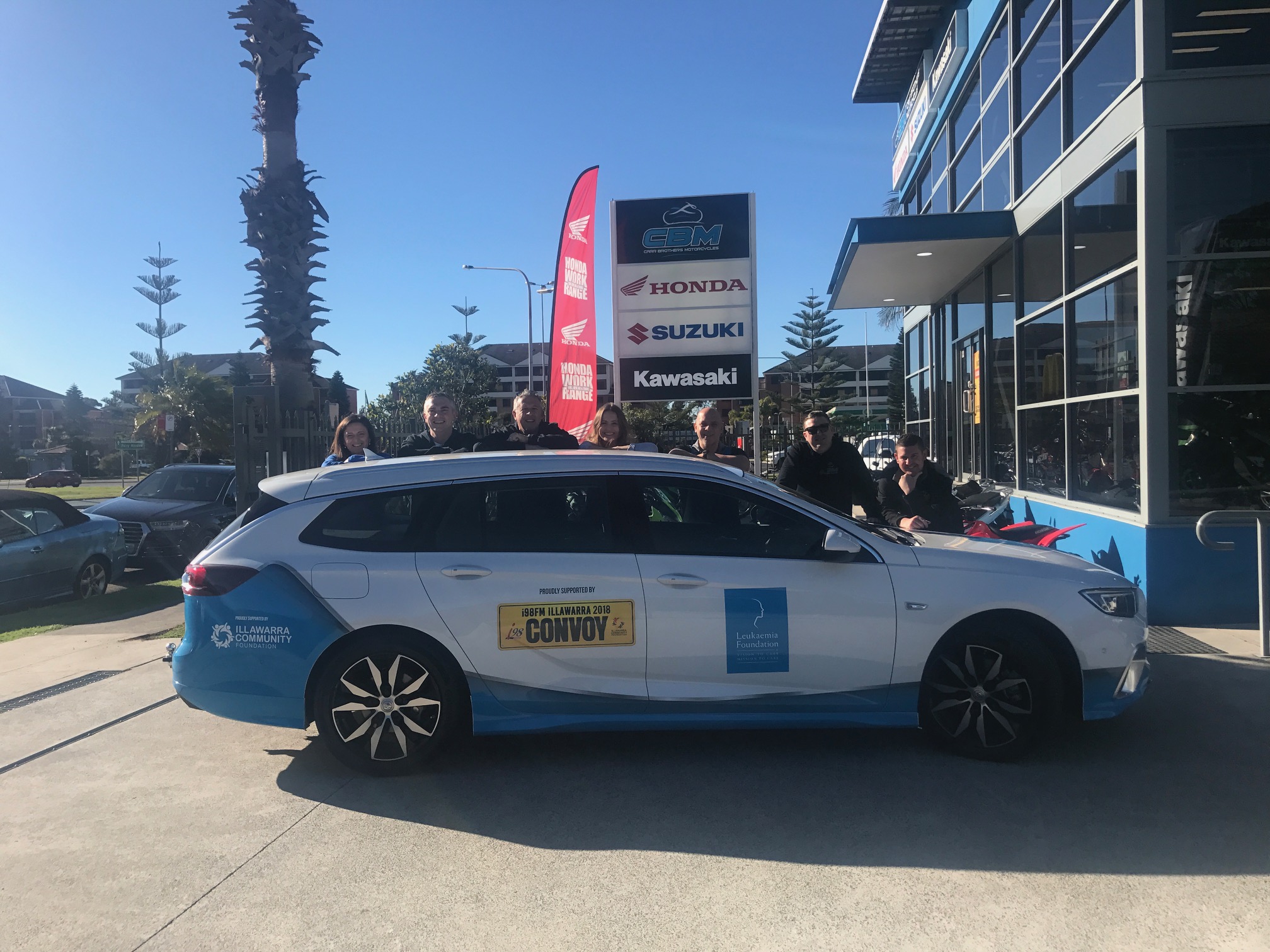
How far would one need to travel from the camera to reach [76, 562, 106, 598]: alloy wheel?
11492 millimetres

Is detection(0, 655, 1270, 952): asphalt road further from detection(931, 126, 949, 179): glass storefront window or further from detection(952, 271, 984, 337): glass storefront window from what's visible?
detection(931, 126, 949, 179): glass storefront window

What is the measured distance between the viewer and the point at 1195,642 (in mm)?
6973

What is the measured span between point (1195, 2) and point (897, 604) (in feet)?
20.5

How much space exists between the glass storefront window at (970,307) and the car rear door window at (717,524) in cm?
1003

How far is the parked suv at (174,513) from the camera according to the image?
1348cm

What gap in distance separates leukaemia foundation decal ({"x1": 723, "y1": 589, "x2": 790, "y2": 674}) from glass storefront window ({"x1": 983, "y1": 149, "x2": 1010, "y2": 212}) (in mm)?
8945

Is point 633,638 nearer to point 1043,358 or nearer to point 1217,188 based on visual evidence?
point 1217,188

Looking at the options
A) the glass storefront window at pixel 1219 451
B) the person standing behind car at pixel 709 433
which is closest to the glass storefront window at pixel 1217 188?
the glass storefront window at pixel 1219 451

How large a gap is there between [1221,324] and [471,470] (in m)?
6.27

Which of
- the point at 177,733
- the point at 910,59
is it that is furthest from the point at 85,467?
the point at 177,733

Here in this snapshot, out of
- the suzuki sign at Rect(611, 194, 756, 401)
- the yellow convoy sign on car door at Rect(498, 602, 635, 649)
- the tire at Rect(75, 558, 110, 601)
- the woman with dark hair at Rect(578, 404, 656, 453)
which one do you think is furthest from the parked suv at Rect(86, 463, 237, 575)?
the yellow convoy sign on car door at Rect(498, 602, 635, 649)

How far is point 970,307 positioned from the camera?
14289mm

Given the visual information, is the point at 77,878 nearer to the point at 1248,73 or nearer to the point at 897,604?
the point at 897,604

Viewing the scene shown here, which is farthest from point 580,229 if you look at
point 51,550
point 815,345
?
point 815,345
